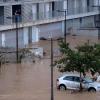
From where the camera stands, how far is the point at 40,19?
2413 inches

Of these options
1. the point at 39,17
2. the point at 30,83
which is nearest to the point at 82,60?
the point at 30,83

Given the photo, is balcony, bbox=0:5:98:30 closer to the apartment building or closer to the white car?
the apartment building

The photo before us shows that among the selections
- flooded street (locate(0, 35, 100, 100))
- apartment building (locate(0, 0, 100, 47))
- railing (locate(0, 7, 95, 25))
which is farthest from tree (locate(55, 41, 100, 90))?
Answer: railing (locate(0, 7, 95, 25))

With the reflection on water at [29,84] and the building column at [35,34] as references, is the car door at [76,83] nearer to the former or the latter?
the reflection on water at [29,84]

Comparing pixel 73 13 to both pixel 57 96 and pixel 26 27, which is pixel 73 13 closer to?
pixel 26 27

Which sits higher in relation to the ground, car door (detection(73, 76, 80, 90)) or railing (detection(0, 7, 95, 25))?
railing (detection(0, 7, 95, 25))

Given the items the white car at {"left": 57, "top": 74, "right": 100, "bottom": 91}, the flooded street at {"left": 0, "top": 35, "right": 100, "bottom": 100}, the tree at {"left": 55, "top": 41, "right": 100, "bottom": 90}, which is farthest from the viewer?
the white car at {"left": 57, "top": 74, "right": 100, "bottom": 91}

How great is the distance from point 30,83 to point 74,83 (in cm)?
370

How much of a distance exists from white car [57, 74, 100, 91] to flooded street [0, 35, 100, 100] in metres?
0.53

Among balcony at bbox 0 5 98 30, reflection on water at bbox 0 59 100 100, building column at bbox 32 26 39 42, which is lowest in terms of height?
reflection on water at bbox 0 59 100 100

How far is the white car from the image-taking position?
34.9 m

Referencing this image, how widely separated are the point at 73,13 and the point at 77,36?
5083 millimetres

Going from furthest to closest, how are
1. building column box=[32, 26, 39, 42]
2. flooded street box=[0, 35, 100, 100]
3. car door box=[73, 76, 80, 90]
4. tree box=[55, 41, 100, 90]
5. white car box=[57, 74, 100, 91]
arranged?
1. building column box=[32, 26, 39, 42]
2. car door box=[73, 76, 80, 90]
3. white car box=[57, 74, 100, 91]
4. tree box=[55, 41, 100, 90]
5. flooded street box=[0, 35, 100, 100]

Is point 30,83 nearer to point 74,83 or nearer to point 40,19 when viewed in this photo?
point 74,83
